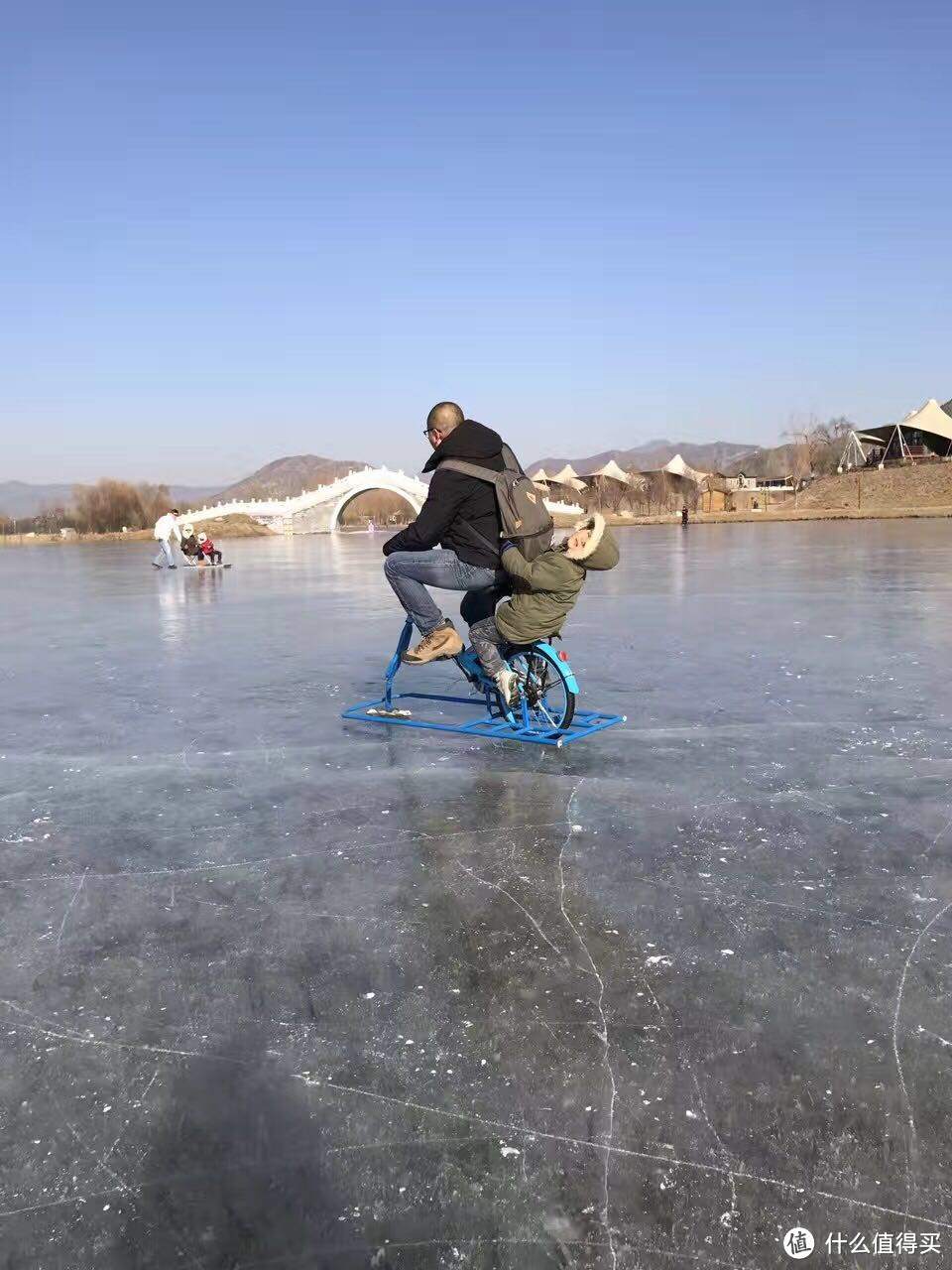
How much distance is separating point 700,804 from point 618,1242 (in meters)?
2.75

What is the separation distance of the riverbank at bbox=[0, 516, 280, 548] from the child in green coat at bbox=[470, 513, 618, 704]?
69857 millimetres

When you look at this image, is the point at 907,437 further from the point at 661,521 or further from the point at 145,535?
the point at 145,535

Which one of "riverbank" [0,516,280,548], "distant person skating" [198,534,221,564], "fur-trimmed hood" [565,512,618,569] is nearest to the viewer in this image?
"fur-trimmed hood" [565,512,618,569]

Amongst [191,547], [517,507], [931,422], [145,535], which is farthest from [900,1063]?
[931,422]

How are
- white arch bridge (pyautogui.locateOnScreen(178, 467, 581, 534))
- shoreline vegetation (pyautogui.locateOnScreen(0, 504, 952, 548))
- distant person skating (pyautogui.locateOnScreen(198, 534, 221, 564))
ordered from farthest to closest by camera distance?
white arch bridge (pyautogui.locateOnScreen(178, 467, 581, 534)), shoreline vegetation (pyautogui.locateOnScreen(0, 504, 952, 548)), distant person skating (pyautogui.locateOnScreen(198, 534, 221, 564))

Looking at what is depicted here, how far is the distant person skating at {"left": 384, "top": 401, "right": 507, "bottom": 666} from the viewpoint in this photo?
5297 millimetres

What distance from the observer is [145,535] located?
7888cm

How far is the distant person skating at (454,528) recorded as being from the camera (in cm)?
530

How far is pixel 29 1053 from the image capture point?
2.45 m

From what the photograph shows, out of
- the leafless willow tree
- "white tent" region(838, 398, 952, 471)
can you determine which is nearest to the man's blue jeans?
the leafless willow tree

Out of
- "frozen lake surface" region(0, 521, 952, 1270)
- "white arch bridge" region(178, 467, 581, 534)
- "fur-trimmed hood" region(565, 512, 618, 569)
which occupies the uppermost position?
"white arch bridge" region(178, 467, 581, 534)

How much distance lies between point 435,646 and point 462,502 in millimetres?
964

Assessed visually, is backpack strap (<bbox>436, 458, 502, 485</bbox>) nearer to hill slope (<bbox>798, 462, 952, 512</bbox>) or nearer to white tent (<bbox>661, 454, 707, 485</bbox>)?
hill slope (<bbox>798, 462, 952, 512</bbox>)

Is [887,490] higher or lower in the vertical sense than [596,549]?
higher
